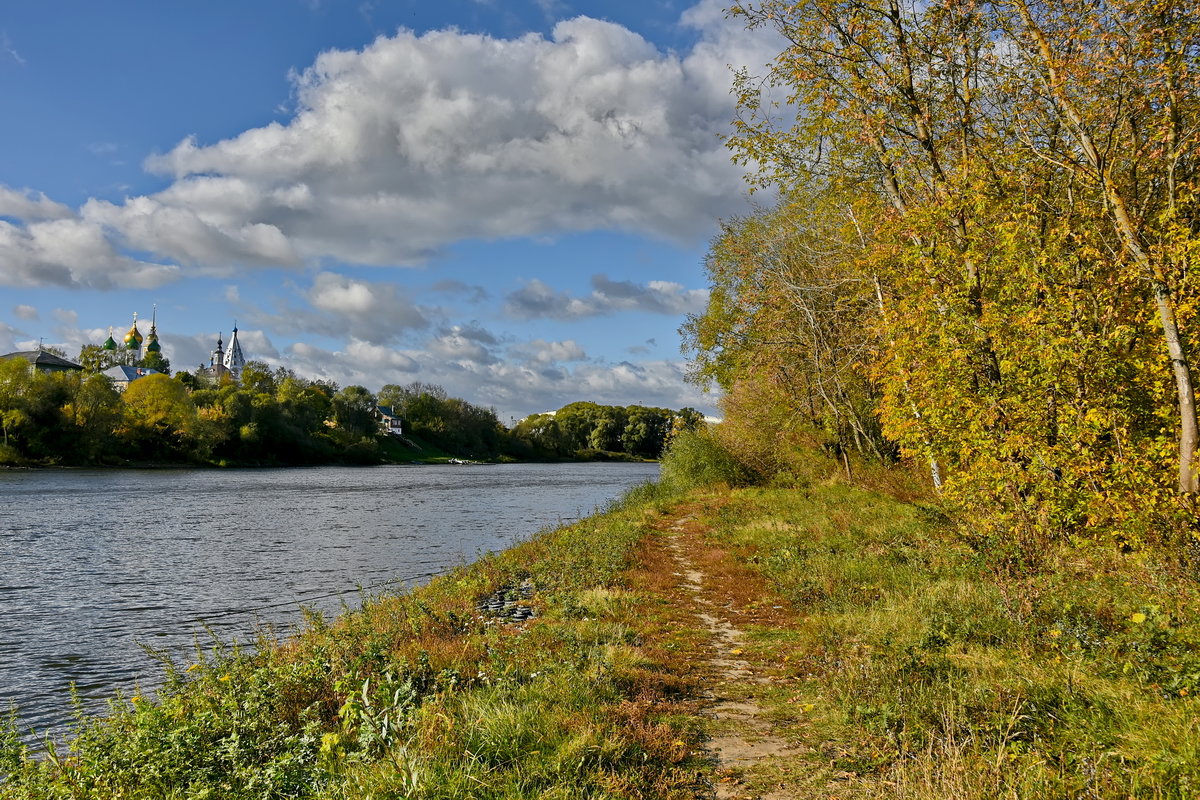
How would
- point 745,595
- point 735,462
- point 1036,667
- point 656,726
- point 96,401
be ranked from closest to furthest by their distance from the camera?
point 656,726 < point 1036,667 < point 745,595 < point 735,462 < point 96,401

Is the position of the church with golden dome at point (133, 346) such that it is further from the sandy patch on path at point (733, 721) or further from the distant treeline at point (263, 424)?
the sandy patch on path at point (733, 721)

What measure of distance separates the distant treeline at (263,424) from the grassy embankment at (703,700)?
97.4 feet

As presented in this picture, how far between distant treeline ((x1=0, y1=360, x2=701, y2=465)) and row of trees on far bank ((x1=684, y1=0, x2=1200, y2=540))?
25839mm

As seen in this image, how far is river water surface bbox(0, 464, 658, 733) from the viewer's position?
12.8m

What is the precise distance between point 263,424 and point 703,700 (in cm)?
10337

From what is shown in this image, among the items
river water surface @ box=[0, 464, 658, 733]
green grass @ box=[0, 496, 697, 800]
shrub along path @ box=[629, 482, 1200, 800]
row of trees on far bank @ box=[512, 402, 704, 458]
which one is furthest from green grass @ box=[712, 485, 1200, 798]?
row of trees on far bank @ box=[512, 402, 704, 458]

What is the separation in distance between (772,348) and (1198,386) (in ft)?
60.4

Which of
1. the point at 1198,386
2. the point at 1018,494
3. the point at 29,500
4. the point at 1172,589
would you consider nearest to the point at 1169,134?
the point at 1198,386

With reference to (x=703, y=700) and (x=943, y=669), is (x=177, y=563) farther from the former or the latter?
(x=943, y=669)

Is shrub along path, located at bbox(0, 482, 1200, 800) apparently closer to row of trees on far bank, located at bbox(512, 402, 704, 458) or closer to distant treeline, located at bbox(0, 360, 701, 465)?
distant treeline, located at bbox(0, 360, 701, 465)

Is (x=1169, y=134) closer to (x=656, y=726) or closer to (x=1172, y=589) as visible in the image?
(x=1172, y=589)

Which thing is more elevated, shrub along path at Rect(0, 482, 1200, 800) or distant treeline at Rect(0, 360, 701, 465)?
distant treeline at Rect(0, 360, 701, 465)

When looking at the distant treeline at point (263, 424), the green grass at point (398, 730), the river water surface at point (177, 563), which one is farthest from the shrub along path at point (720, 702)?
the distant treeline at point (263, 424)

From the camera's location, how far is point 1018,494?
39.7ft
